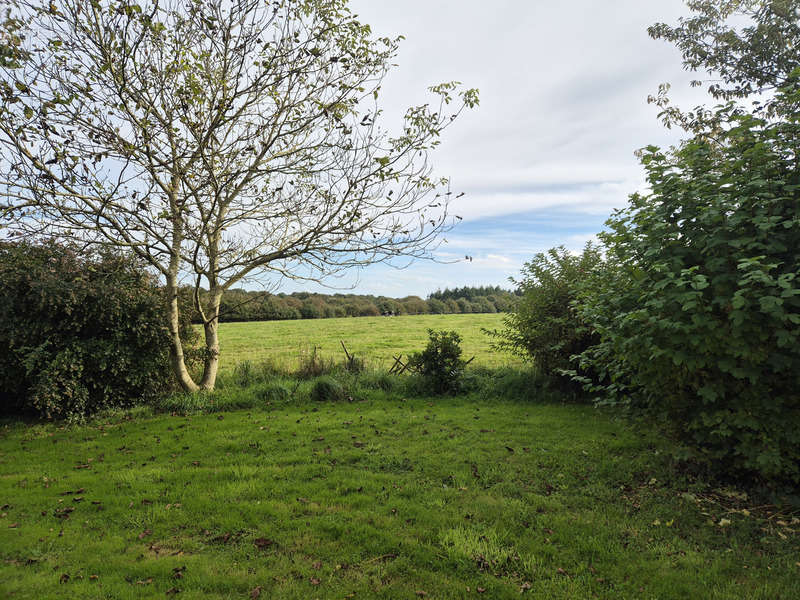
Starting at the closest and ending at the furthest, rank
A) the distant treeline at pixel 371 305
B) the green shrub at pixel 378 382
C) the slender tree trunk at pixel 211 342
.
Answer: the slender tree trunk at pixel 211 342 < the green shrub at pixel 378 382 < the distant treeline at pixel 371 305

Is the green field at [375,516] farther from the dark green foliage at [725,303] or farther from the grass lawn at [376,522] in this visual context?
the dark green foliage at [725,303]

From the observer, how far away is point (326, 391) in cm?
1172

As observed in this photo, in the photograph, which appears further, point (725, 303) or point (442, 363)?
point (442, 363)

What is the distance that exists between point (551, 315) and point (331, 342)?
13.3 metres

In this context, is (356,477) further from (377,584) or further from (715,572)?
(715,572)

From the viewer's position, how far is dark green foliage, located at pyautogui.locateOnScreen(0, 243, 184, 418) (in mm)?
9212

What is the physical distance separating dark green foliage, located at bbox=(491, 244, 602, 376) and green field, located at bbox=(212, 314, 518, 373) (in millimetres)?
3259

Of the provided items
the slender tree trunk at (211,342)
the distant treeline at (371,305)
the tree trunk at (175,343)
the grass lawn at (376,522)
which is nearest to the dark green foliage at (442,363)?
the grass lawn at (376,522)

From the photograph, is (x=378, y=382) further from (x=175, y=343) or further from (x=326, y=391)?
(x=175, y=343)

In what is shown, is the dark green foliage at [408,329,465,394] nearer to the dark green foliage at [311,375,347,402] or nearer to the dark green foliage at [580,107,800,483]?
the dark green foliage at [311,375,347,402]

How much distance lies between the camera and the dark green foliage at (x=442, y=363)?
12023mm

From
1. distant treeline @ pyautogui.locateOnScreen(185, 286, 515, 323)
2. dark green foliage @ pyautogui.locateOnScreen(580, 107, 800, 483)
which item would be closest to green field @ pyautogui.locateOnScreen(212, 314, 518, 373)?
distant treeline @ pyautogui.locateOnScreen(185, 286, 515, 323)

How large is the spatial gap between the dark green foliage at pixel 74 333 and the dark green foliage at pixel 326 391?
3969 millimetres

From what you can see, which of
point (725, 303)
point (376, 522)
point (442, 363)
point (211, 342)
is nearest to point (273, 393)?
point (211, 342)
